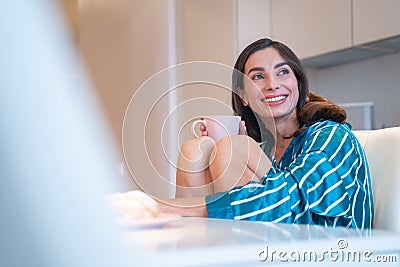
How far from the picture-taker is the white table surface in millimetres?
390

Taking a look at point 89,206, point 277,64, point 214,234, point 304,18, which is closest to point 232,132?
point 277,64

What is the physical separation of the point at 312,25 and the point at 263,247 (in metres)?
2.20

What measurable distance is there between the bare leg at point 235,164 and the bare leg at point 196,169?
2.0 inches

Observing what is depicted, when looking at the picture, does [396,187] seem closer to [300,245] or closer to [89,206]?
[300,245]

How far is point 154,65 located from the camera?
3.46m

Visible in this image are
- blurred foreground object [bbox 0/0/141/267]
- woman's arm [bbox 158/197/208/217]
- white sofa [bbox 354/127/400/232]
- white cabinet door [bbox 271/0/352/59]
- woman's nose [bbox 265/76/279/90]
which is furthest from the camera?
white cabinet door [bbox 271/0/352/59]

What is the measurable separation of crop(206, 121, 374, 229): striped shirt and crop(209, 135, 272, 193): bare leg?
0.06 metres

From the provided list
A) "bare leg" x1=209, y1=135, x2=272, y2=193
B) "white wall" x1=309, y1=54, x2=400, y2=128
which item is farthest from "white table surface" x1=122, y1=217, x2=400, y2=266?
"white wall" x1=309, y1=54, x2=400, y2=128

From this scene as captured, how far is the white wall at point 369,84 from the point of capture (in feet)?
7.89

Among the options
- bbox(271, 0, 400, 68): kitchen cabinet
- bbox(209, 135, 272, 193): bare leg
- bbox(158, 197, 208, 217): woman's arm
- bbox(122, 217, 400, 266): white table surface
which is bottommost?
bbox(158, 197, 208, 217): woman's arm

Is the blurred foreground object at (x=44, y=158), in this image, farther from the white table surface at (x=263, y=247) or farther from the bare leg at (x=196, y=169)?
the bare leg at (x=196, y=169)

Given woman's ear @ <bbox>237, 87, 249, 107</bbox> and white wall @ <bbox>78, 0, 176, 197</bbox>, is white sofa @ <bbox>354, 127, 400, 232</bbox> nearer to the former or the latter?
woman's ear @ <bbox>237, 87, 249, 107</bbox>

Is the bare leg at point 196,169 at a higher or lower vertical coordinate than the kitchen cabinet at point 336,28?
lower

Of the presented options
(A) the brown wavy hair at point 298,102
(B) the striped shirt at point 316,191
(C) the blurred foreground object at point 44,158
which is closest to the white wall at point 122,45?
(A) the brown wavy hair at point 298,102
